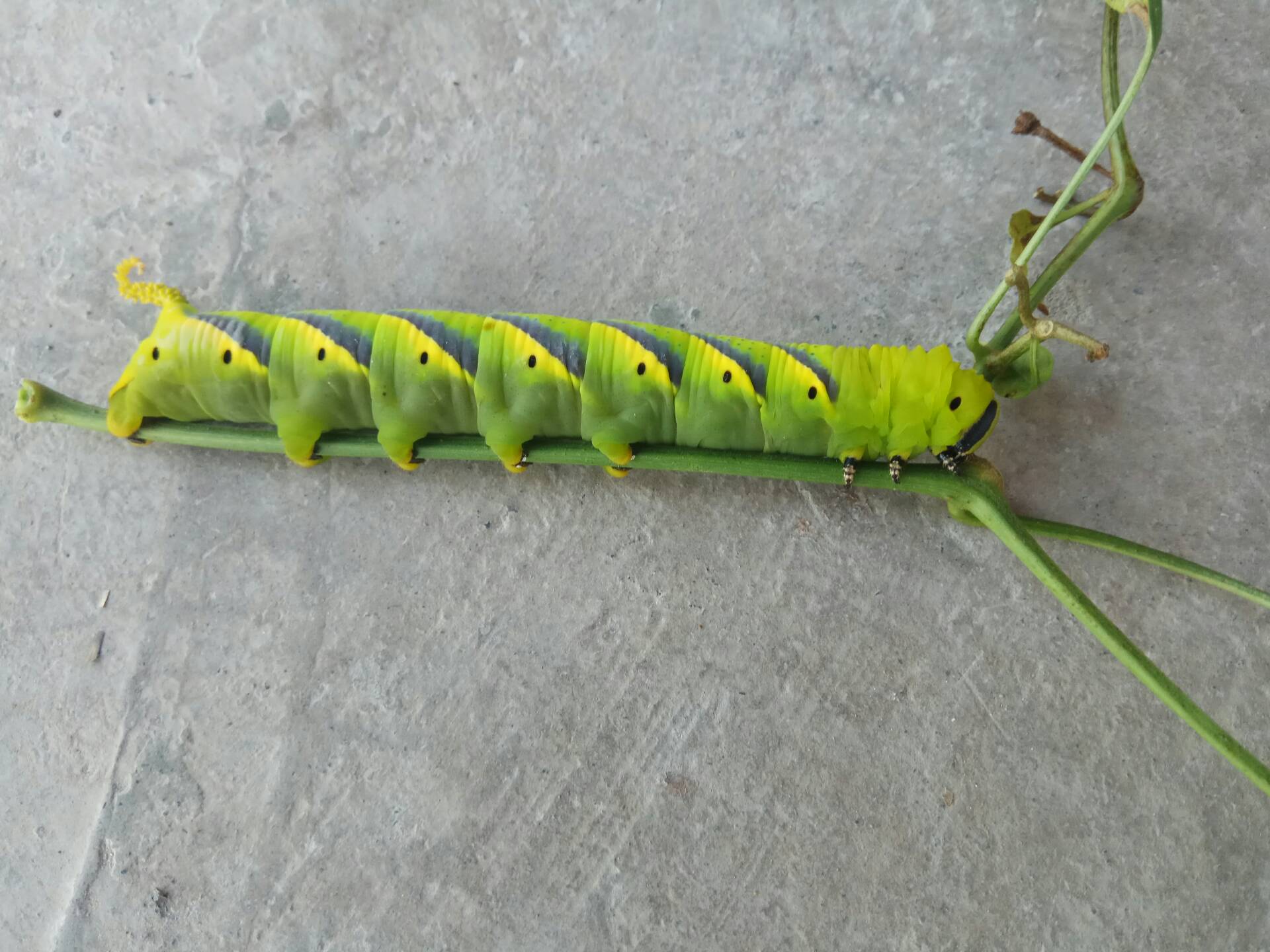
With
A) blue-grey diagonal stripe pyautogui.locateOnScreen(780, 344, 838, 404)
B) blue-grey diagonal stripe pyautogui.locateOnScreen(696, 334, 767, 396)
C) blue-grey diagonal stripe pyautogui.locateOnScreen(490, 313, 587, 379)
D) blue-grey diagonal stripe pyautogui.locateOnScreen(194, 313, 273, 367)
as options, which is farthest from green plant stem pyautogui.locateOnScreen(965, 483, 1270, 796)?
blue-grey diagonal stripe pyautogui.locateOnScreen(194, 313, 273, 367)

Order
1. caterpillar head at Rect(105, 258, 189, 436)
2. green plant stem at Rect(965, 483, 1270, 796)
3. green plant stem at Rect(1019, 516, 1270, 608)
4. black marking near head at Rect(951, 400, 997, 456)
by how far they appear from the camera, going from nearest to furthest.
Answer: green plant stem at Rect(965, 483, 1270, 796) < green plant stem at Rect(1019, 516, 1270, 608) < black marking near head at Rect(951, 400, 997, 456) < caterpillar head at Rect(105, 258, 189, 436)

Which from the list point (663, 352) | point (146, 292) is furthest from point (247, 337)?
point (663, 352)

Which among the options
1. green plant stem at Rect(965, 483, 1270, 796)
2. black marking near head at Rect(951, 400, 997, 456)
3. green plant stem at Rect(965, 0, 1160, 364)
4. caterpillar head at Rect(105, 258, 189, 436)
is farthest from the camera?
caterpillar head at Rect(105, 258, 189, 436)

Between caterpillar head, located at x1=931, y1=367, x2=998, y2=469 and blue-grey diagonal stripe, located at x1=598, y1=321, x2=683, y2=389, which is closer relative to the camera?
caterpillar head, located at x1=931, y1=367, x2=998, y2=469

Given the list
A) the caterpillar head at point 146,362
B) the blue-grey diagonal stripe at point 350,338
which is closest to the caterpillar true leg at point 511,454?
the blue-grey diagonal stripe at point 350,338

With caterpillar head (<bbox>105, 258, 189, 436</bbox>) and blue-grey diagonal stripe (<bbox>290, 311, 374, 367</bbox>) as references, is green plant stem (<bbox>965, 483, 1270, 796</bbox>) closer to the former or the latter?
blue-grey diagonal stripe (<bbox>290, 311, 374, 367</bbox>)

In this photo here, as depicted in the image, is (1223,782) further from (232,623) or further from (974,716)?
(232,623)

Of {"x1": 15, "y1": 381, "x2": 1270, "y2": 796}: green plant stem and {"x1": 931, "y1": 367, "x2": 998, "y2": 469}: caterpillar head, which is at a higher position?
{"x1": 931, "y1": 367, "x2": 998, "y2": 469}: caterpillar head
